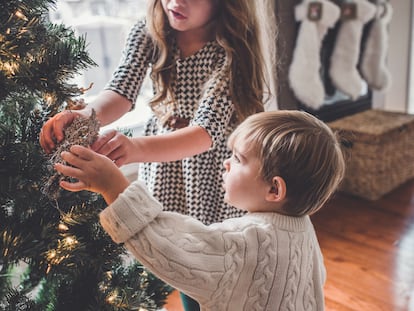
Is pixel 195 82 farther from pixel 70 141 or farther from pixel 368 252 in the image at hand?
pixel 368 252

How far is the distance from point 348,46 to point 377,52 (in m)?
0.30

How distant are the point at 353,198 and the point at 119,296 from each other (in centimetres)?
196

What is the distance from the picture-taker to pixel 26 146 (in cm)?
76

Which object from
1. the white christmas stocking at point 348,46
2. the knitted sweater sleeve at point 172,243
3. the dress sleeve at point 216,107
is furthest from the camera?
the white christmas stocking at point 348,46

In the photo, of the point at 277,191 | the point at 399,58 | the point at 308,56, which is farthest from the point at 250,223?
the point at 399,58

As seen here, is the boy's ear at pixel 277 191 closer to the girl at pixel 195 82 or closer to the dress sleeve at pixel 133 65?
Answer: the girl at pixel 195 82

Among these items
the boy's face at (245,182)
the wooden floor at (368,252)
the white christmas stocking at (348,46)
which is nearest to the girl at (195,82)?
the boy's face at (245,182)

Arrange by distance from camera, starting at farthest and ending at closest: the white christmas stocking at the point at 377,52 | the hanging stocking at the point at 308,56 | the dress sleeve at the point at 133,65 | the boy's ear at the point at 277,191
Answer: the white christmas stocking at the point at 377,52
the hanging stocking at the point at 308,56
the dress sleeve at the point at 133,65
the boy's ear at the point at 277,191

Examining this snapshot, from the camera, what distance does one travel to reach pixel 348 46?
107 inches

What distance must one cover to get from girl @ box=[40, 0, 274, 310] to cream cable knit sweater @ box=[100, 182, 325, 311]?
0.33m

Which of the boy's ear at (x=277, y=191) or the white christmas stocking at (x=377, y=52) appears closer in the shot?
the boy's ear at (x=277, y=191)

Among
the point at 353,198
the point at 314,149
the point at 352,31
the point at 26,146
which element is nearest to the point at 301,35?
the point at 352,31

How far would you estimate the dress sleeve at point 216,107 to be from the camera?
3.45 feet

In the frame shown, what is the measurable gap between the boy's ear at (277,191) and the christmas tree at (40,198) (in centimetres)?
32
